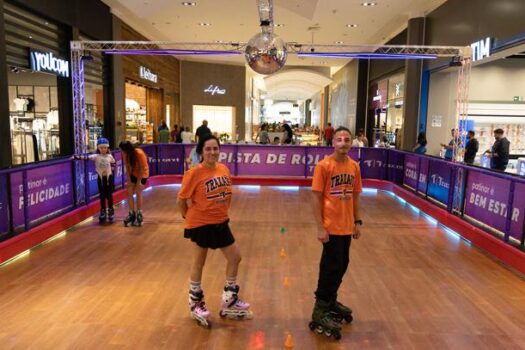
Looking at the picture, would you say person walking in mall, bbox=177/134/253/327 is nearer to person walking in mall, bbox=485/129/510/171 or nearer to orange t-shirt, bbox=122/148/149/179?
orange t-shirt, bbox=122/148/149/179

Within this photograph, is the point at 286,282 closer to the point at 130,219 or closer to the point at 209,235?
the point at 209,235

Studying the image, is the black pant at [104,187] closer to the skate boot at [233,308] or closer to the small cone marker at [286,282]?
the small cone marker at [286,282]

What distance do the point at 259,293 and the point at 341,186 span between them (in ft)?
5.22

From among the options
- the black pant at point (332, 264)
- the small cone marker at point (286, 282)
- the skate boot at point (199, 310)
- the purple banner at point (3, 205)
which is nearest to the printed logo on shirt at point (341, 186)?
the black pant at point (332, 264)

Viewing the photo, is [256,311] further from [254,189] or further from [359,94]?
[359,94]

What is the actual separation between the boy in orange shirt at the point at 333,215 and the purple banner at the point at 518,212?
2983mm

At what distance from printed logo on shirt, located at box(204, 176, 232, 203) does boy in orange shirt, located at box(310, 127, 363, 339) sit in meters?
0.69

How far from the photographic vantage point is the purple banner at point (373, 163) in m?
11.5

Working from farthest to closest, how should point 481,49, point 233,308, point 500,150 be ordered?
point 500,150 → point 481,49 → point 233,308

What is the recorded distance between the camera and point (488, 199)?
6.21m

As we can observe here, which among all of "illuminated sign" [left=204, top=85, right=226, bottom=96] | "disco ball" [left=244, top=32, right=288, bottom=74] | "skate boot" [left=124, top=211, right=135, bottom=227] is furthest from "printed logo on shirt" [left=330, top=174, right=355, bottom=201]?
"illuminated sign" [left=204, top=85, right=226, bottom=96]

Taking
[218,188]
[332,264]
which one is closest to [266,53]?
[218,188]

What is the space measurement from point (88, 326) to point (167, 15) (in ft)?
38.9

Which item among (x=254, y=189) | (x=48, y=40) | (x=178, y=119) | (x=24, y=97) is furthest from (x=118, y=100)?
(x=178, y=119)
